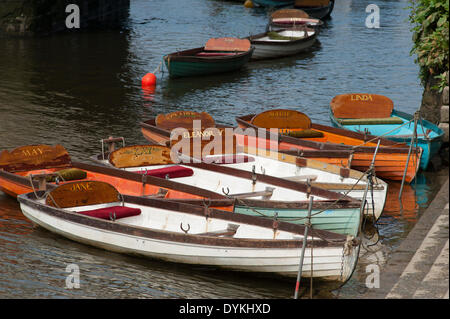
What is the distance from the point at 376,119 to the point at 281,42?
612 inches

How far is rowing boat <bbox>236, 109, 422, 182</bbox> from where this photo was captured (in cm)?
1867

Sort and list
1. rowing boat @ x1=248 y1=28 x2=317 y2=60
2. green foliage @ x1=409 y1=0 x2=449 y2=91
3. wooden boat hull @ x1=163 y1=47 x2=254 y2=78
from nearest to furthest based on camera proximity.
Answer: green foliage @ x1=409 y1=0 x2=449 y2=91 < wooden boat hull @ x1=163 y1=47 x2=254 y2=78 < rowing boat @ x1=248 y1=28 x2=317 y2=60

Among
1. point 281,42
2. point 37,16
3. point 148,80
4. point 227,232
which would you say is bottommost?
point 227,232

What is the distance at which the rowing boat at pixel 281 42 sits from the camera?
3622cm

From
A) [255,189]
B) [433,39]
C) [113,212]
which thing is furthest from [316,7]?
[113,212]

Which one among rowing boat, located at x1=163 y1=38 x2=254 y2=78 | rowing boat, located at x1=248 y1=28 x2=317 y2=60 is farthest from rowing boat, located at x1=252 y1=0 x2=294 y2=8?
rowing boat, located at x1=163 y1=38 x2=254 y2=78

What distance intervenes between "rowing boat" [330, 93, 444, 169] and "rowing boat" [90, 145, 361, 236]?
4729 mm

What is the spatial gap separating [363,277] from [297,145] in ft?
20.3

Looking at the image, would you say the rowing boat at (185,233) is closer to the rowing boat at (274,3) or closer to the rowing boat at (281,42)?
the rowing boat at (281,42)

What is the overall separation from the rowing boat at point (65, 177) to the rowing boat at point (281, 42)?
19.8m

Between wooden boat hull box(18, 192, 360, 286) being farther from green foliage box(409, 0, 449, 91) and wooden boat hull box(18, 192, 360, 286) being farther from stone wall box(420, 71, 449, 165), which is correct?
stone wall box(420, 71, 449, 165)

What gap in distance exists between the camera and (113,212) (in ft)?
47.3

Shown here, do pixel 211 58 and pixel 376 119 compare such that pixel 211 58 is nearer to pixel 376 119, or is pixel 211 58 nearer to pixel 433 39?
pixel 376 119
